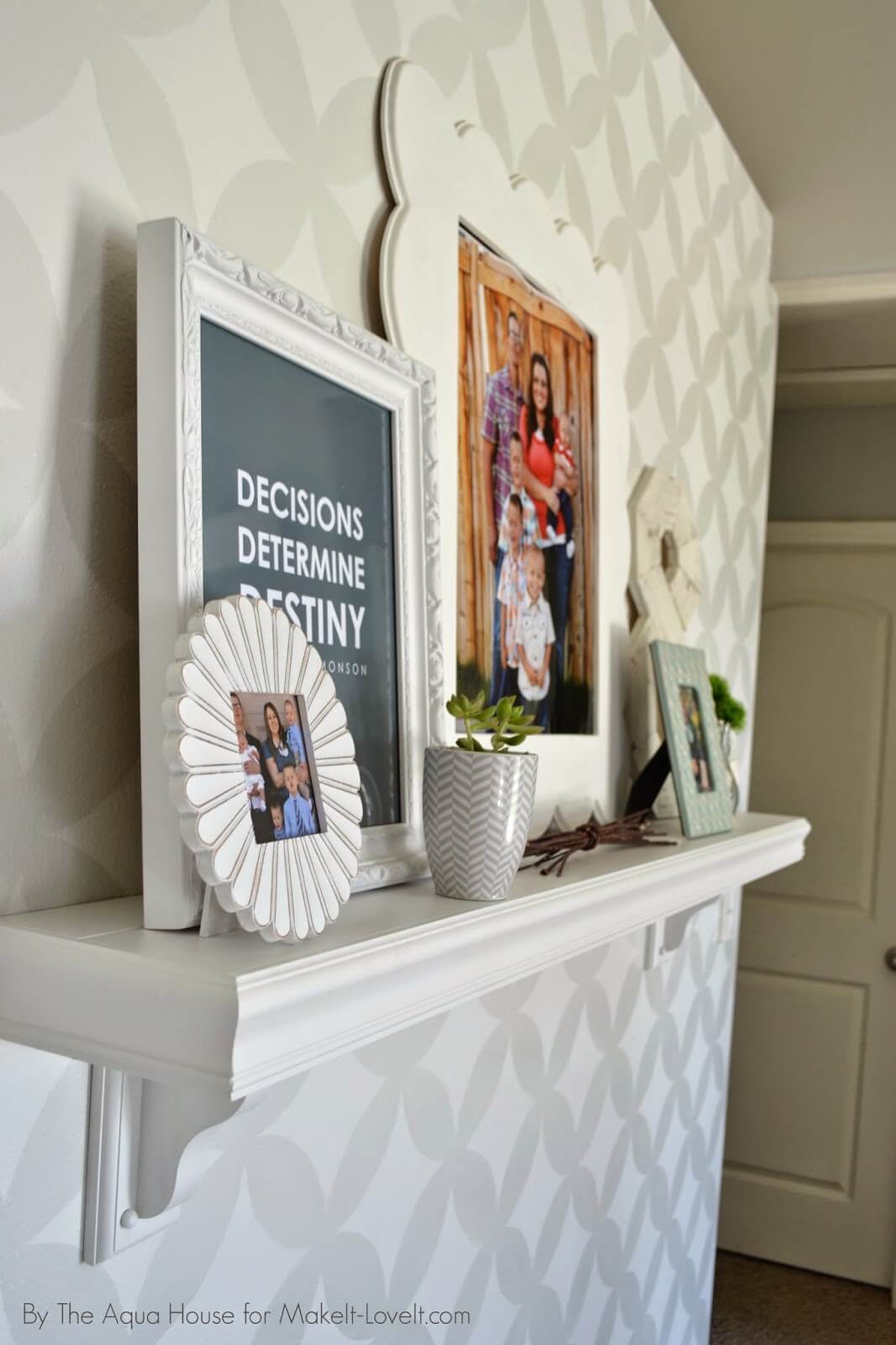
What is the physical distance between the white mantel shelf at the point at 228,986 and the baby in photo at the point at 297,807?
0.06 m

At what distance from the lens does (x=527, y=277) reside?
120 cm

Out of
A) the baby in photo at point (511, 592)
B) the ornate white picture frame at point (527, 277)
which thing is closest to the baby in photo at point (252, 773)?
the ornate white picture frame at point (527, 277)

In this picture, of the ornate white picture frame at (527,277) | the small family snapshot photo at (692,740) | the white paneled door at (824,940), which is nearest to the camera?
the ornate white picture frame at (527,277)

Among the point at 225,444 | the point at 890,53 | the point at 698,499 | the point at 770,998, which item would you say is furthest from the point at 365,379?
the point at 770,998

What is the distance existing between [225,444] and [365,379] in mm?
185

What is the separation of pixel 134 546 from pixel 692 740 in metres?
0.87

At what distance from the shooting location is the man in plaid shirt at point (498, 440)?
112 cm

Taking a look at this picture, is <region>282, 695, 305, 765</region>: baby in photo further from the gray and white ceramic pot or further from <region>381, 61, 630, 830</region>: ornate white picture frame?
<region>381, 61, 630, 830</region>: ornate white picture frame

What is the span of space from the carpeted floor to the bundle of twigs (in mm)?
2049

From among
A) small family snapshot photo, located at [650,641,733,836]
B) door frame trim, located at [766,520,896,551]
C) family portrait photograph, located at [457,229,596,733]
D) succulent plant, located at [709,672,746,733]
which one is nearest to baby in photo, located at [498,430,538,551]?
family portrait photograph, located at [457,229,596,733]

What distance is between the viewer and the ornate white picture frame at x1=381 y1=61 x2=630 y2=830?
0.97 meters

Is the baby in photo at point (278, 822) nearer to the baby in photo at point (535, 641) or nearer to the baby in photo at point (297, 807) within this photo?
the baby in photo at point (297, 807)

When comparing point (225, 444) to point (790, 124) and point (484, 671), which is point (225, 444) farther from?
point (790, 124)

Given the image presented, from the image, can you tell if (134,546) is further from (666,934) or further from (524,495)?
(666,934)
